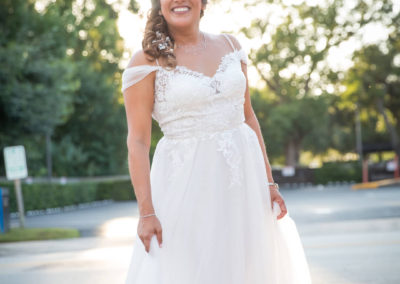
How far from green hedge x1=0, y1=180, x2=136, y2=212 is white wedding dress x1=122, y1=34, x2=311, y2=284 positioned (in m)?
23.0

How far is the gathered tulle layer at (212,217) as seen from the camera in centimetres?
278

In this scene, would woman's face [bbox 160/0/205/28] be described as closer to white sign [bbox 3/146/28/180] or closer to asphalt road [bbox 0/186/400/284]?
asphalt road [bbox 0/186/400/284]

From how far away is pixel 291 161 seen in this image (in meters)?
51.9

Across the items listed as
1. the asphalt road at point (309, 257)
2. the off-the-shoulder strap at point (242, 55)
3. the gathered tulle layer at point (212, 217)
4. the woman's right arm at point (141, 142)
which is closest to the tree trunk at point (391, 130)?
the asphalt road at point (309, 257)

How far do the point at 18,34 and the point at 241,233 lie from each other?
20.9 metres

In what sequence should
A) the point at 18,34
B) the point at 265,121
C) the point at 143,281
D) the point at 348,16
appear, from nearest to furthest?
the point at 143,281 → the point at 18,34 → the point at 348,16 → the point at 265,121

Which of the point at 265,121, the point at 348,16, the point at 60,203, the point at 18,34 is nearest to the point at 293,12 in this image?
the point at 348,16

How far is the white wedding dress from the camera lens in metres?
2.78

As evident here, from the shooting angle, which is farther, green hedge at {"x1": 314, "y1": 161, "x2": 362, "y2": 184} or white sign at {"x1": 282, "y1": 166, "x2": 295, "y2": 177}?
green hedge at {"x1": 314, "y1": 161, "x2": 362, "y2": 184}

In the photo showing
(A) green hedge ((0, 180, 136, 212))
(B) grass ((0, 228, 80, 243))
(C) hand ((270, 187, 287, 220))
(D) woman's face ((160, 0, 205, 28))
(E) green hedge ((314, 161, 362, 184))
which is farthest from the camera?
(E) green hedge ((314, 161, 362, 184))

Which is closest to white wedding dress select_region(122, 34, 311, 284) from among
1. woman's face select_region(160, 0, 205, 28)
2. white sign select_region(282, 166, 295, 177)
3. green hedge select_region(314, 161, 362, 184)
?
woman's face select_region(160, 0, 205, 28)

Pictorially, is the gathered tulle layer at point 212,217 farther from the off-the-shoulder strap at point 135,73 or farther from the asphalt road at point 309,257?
the asphalt road at point 309,257

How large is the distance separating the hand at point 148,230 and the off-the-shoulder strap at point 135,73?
0.59 m

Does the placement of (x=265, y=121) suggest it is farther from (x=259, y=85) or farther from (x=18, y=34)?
(x=18, y=34)
